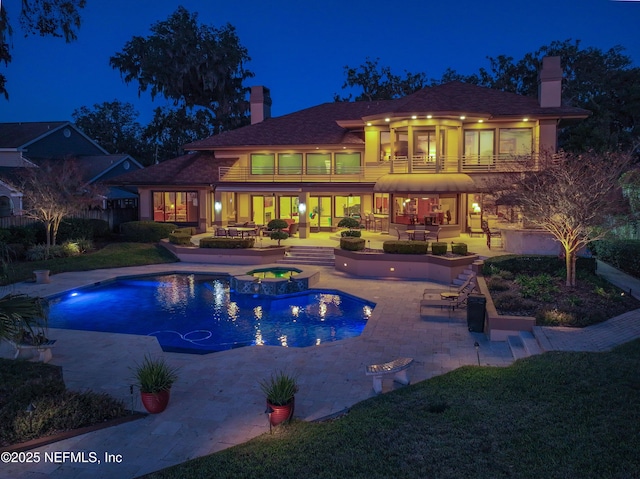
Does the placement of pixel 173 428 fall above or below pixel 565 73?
below

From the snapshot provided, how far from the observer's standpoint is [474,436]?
743 centimetres

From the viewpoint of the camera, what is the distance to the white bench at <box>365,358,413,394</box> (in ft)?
32.7

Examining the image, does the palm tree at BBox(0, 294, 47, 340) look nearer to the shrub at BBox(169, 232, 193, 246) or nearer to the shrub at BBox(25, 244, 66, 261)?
the shrub at BBox(25, 244, 66, 261)

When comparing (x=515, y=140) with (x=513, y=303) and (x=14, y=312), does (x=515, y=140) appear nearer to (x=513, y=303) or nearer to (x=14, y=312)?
(x=513, y=303)

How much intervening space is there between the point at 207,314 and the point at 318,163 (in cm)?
1905

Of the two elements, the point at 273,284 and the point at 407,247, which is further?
the point at 407,247

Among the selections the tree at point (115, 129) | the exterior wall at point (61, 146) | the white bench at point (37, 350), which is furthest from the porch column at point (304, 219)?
the tree at point (115, 129)

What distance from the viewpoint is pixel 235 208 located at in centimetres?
3638

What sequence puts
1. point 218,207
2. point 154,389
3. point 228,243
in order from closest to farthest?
point 154,389, point 228,243, point 218,207

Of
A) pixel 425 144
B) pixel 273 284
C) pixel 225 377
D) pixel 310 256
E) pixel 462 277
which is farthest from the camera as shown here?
pixel 425 144

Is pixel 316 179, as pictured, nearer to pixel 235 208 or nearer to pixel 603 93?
pixel 235 208

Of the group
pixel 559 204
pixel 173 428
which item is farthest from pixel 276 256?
pixel 173 428

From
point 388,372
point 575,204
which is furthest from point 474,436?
point 575,204

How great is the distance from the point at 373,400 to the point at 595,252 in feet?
69.8
